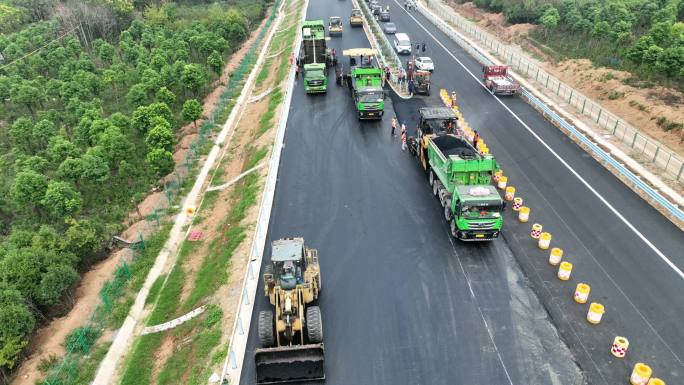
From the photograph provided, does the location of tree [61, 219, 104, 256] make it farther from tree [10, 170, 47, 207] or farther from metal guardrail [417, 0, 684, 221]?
metal guardrail [417, 0, 684, 221]

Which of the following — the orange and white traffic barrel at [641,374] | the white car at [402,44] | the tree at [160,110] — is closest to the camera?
the orange and white traffic barrel at [641,374]

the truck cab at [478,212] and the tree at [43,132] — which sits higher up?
the truck cab at [478,212]

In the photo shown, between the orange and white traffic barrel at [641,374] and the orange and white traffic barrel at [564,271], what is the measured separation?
5.95 metres

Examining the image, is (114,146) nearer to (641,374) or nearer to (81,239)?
(81,239)

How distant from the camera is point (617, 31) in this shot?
182ft

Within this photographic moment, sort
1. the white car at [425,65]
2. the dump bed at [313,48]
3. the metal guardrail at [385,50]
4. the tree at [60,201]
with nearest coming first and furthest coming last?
1. the tree at [60,201]
2. the white car at [425,65]
3. the dump bed at [313,48]
4. the metal guardrail at [385,50]

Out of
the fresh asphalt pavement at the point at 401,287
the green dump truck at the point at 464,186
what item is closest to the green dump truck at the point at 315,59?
the fresh asphalt pavement at the point at 401,287

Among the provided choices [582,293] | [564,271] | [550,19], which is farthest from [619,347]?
[550,19]

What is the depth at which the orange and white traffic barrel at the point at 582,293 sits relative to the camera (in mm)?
21375

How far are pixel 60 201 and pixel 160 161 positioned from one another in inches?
290

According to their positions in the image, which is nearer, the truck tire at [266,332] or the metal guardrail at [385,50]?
the truck tire at [266,332]

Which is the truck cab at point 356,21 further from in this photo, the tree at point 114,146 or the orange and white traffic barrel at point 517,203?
the orange and white traffic barrel at point 517,203

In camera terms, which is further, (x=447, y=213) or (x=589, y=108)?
(x=589, y=108)

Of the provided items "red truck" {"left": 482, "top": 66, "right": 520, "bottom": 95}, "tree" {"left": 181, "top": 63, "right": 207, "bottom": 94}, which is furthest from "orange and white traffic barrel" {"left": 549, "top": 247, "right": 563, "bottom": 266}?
"tree" {"left": 181, "top": 63, "right": 207, "bottom": 94}
